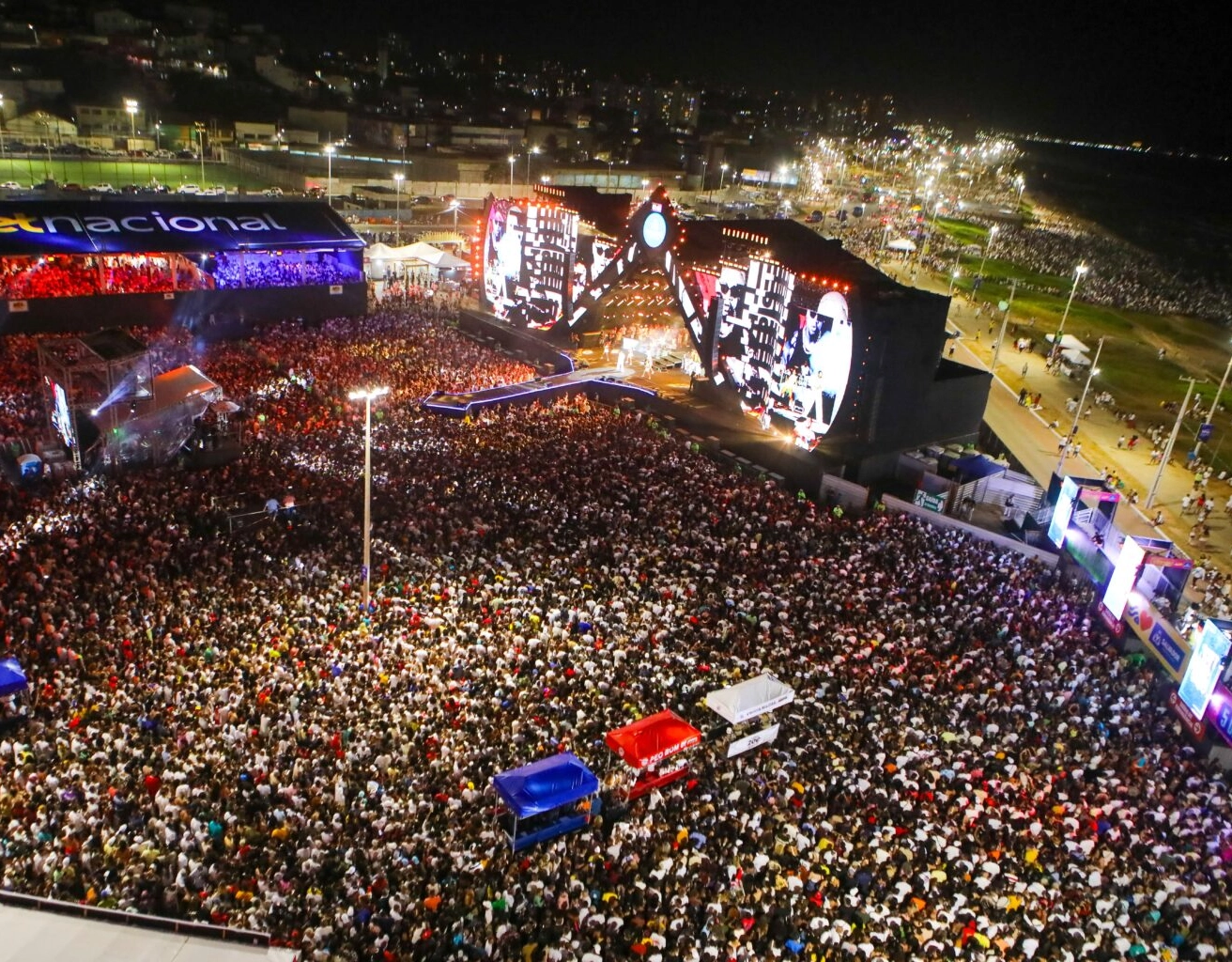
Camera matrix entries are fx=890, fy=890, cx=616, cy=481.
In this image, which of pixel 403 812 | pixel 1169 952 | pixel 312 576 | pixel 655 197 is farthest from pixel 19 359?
pixel 1169 952

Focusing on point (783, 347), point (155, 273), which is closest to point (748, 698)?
point (783, 347)

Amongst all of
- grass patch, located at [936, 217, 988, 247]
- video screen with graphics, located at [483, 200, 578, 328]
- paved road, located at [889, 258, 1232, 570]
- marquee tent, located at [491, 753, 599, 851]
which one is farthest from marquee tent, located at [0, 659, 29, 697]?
grass patch, located at [936, 217, 988, 247]

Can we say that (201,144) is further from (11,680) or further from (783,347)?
(11,680)

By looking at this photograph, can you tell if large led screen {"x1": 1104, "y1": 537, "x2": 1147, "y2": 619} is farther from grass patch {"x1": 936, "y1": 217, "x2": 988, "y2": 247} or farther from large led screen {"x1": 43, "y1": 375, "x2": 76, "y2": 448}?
grass patch {"x1": 936, "y1": 217, "x2": 988, "y2": 247}

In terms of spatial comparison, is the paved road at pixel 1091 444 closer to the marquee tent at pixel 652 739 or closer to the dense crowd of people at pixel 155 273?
the marquee tent at pixel 652 739

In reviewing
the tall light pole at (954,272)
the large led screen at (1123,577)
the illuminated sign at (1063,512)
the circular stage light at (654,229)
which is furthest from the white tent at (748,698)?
the tall light pole at (954,272)

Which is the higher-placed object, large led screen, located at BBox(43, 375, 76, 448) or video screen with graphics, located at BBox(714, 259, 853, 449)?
video screen with graphics, located at BBox(714, 259, 853, 449)
